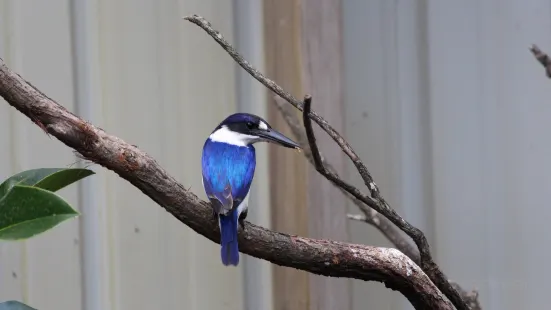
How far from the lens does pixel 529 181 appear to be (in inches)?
68.9

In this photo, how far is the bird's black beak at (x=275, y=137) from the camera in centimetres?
125

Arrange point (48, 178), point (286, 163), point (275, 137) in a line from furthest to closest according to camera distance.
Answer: point (286, 163)
point (275, 137)
point (48, 178)

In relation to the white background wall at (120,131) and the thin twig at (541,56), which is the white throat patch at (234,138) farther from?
the thin twig at (541,56)

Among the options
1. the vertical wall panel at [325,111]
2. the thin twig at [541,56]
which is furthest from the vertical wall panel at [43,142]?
the thin twig at [541,56]

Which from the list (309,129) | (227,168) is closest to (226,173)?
(227,168)

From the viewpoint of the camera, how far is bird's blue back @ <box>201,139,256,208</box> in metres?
1.12

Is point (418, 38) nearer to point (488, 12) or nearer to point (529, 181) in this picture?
point (488, 12)

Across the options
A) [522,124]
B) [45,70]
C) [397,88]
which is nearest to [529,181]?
[522,124]

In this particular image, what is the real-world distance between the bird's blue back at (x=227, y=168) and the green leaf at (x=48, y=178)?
8.2 inches

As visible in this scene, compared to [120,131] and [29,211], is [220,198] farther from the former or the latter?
[120,131]

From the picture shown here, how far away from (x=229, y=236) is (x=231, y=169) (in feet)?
0.67

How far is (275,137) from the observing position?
4.21ft

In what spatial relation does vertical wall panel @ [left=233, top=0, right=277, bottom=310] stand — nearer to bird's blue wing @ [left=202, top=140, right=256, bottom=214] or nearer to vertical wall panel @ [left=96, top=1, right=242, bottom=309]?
vertical wall panel @ [left=96, top=1, right=242, bottom=309]

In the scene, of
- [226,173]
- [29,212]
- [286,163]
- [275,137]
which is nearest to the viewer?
[29,212]
